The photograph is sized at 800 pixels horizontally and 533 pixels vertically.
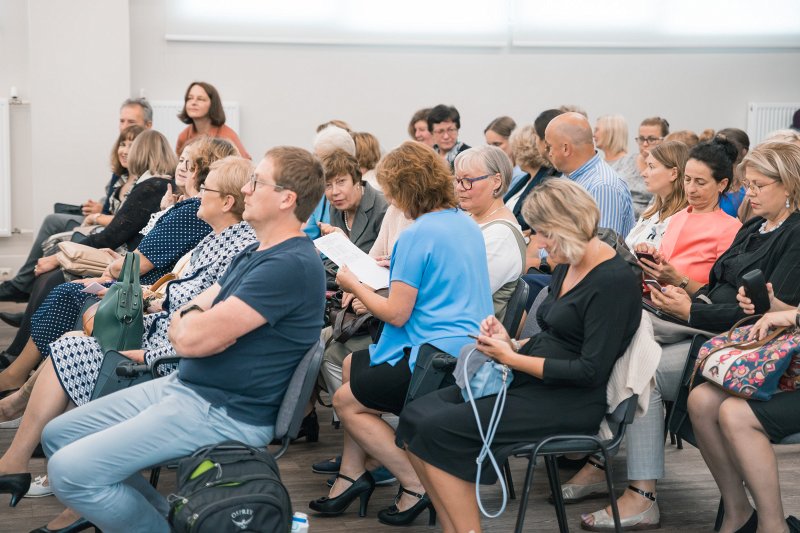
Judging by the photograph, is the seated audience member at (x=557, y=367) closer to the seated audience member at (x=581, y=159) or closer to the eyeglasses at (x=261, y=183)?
the eyeglasses at (x=261, y=183)

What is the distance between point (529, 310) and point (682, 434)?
0.69 meters

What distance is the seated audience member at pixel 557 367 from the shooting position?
2.69m

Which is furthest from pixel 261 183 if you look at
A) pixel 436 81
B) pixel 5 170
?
pixel 436 81

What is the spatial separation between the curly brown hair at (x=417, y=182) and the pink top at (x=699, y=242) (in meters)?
1.01

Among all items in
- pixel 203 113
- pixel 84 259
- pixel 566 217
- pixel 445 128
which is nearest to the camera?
pixel 566 217

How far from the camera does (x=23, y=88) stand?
7707mm

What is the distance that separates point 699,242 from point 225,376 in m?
2.03

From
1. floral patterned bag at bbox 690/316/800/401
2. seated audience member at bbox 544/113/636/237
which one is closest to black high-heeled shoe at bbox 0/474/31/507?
floral patterned bag at bbox 690/316/800/401

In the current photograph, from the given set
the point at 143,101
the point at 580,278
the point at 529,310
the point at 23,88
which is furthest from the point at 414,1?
the point at 580,278

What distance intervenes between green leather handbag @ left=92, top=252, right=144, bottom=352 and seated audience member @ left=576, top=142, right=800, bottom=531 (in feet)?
5.36

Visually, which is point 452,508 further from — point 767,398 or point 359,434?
point 767,398

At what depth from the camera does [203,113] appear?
6.28 metres

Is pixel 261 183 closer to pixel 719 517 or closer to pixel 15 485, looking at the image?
pixel 15 485

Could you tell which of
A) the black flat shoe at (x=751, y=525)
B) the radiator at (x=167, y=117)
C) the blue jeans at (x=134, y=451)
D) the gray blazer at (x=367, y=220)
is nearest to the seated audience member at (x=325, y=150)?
the gray blazer at (x=367, y=220)
